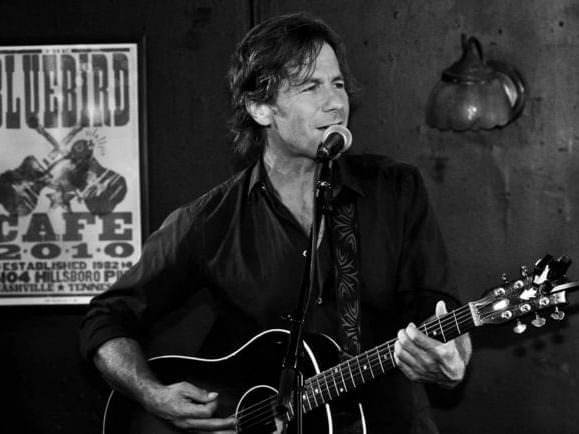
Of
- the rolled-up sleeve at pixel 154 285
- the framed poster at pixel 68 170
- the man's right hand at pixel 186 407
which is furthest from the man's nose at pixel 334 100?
the framed poster at pixel 68 170

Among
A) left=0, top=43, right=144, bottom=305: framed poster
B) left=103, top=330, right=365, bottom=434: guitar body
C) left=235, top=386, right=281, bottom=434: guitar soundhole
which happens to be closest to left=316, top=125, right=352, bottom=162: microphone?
left=103, top=330, right=365, bottom=434: guitar body

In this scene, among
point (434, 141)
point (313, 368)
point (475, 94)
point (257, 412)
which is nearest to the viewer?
point (313, 368)

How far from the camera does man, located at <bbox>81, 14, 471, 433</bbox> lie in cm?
294

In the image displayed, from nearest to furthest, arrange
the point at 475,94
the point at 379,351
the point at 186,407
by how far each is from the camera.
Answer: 1. the point at 379,351
2. the point at 186,407
3. the point at 475,94

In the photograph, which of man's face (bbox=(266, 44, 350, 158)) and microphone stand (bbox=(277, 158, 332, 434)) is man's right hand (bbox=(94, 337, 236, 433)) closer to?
microphone stand (bbox=(277, 158, 332, 434))

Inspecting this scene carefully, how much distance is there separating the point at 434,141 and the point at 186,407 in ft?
5.11

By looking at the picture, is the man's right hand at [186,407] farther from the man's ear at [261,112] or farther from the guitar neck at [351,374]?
the man's ear at [261,112]

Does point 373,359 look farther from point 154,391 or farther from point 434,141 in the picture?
point 434,141

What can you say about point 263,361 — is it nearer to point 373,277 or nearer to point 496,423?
point 373,277

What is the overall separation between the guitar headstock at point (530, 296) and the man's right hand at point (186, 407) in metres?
0.93

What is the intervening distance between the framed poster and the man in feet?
2.50

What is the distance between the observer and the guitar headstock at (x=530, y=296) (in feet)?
7.60

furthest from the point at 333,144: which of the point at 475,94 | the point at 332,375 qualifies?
the point at 475,94

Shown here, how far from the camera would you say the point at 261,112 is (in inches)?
126
